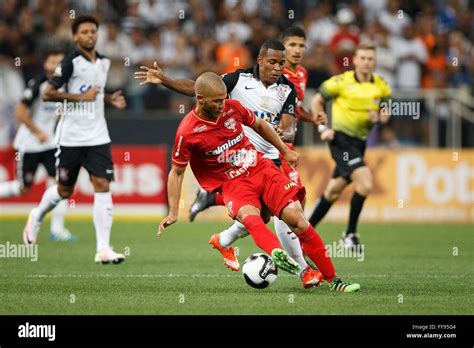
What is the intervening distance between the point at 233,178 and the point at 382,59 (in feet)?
42.5

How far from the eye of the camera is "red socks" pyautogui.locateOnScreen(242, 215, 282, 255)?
9562mm

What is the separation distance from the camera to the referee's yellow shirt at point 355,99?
595 inches

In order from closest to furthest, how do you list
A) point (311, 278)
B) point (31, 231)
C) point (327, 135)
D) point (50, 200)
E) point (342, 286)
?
point (342, 286)
point (311, 278)
point (50, 200)
point (31, 231)
point (327, 135)

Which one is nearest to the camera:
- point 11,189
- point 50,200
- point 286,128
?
point 286,128

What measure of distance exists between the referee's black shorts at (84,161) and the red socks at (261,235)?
3632 mm

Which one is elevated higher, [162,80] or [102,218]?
[162,80]

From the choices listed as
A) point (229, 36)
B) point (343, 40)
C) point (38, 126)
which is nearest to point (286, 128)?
point (38, 126)

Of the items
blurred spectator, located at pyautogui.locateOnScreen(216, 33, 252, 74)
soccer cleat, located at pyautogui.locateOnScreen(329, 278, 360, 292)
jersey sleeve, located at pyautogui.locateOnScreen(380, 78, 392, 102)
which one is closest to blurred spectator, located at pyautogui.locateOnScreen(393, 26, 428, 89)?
blurred spectator, located at pyautogui.locateOnScreen(216, 33, 252, 74)

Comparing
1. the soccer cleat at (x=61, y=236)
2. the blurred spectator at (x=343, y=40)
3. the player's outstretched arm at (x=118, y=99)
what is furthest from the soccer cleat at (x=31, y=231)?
the blurred spectator at (x=343, y=40)

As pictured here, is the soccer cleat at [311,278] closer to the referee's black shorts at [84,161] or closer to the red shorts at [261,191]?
the red shorts at [261,191]

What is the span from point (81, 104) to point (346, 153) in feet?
12.5

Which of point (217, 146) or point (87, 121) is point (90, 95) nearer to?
point (87, 121)

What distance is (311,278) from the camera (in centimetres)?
1038
